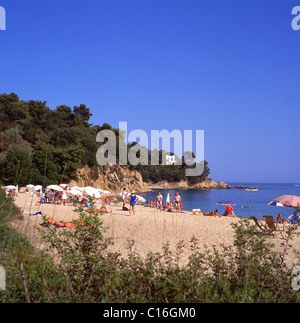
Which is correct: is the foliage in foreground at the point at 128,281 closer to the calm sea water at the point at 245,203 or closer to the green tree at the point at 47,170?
the calm sea water at the point at 245,203

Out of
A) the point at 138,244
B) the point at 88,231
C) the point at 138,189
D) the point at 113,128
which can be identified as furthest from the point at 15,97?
the point at 88,231

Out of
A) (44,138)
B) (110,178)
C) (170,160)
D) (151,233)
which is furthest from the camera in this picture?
(170,160)

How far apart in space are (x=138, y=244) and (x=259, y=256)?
5328 mm

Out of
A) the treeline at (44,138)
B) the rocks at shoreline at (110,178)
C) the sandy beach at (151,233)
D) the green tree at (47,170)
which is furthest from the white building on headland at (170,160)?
the sandy beach at (151,233)

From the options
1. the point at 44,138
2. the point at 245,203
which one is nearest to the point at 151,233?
the point at 245,203

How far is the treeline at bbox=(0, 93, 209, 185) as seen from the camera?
33156 mm

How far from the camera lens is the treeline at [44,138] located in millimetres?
33156

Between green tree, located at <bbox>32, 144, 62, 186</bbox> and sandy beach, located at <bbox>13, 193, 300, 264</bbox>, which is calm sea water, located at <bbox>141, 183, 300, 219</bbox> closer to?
sandy beach, located at <bbox>13, 193, 300, 264</bbox>

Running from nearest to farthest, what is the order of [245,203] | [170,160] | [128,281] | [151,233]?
1. [128,281]
2. [151,233]
3. [245,203]
4. [170,160]

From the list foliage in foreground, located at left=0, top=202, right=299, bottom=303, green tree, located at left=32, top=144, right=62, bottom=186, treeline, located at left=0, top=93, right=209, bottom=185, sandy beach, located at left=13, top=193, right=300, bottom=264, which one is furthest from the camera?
green tree, located at left=32, top=144, right=62, bottom=186

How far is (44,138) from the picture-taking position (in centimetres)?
4697

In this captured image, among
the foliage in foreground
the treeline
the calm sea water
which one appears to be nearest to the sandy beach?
the foliage in foreground

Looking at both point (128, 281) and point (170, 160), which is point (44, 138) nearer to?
point (128, 281)

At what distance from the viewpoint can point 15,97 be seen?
53969 millimetres
